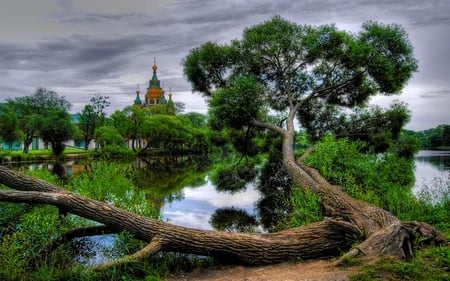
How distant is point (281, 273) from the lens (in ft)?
19.7

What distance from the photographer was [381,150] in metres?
20.8

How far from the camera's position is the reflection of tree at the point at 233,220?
12.1m

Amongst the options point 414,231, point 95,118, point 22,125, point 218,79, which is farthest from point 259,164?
point 22,125

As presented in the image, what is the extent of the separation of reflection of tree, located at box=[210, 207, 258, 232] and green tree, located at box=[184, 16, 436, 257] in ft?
11.8

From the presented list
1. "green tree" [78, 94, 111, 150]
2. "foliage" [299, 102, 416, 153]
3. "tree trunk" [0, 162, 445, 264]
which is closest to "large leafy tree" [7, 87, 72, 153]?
"green tree" [78, 94, 111, 150]

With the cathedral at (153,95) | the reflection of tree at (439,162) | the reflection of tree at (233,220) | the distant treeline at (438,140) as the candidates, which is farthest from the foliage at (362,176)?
the cathedral at (153,95)

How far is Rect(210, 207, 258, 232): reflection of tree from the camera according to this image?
1206cm

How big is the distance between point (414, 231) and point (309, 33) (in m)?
16.1

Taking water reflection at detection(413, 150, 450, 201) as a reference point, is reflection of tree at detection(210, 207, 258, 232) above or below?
below

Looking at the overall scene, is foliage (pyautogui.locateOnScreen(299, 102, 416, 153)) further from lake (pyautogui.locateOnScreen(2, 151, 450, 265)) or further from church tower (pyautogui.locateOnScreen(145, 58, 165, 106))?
church tower (pyautogui.locateOnScreen(145, 58, 165, 106))

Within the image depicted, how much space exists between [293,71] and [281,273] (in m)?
17.6

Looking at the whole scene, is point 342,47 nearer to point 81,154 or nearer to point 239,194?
point 239,194

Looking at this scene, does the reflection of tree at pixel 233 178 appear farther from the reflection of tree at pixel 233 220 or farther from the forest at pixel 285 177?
the reflection of tree at pixel 233 220

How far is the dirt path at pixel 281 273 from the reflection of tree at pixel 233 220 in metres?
4.99
